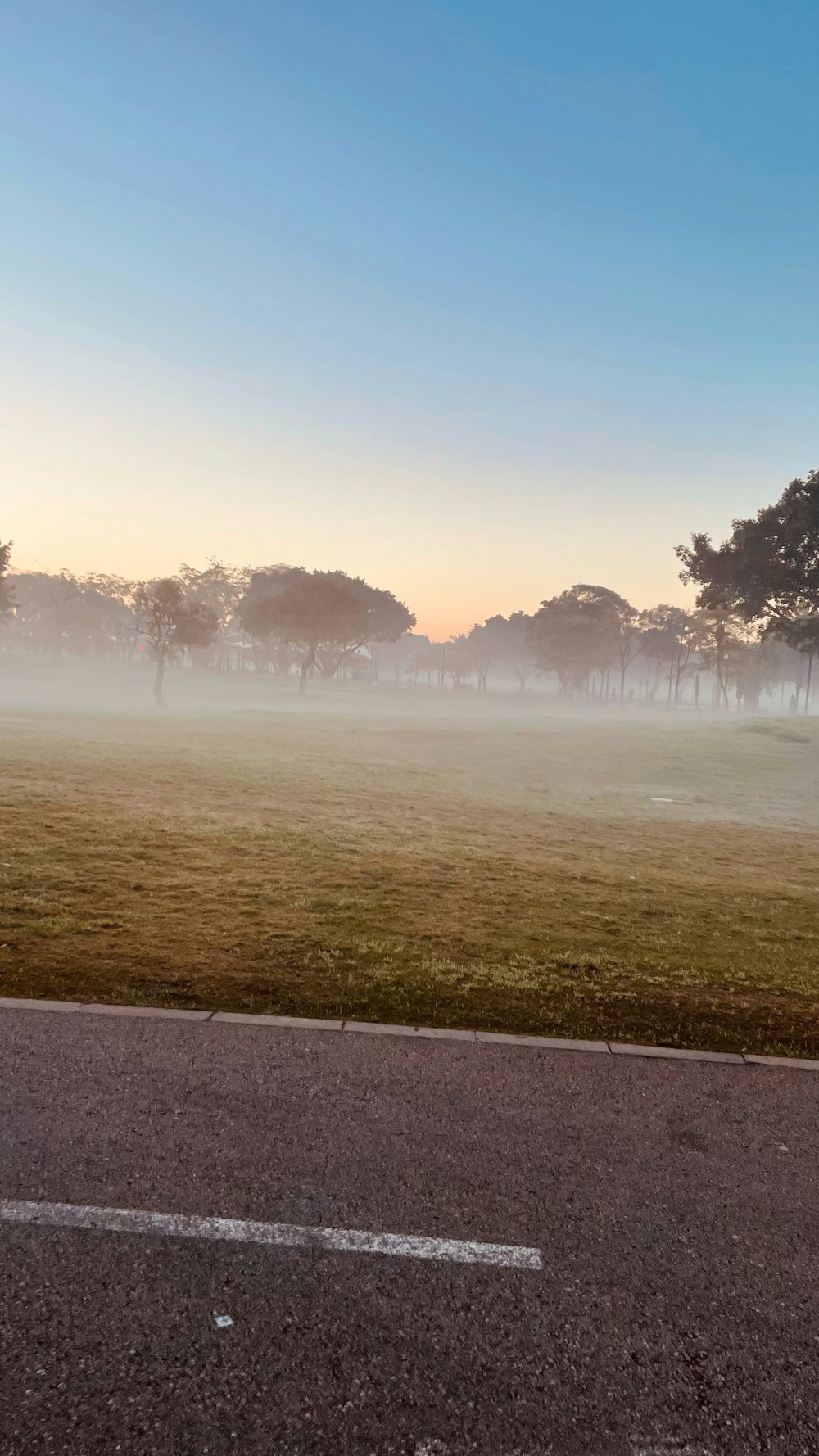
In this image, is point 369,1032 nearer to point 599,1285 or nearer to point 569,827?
point 599,1285

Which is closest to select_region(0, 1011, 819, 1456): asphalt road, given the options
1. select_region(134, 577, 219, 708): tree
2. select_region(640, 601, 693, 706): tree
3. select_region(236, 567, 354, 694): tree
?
select_region(134, 577, 219, 708): tree

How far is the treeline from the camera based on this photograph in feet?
148

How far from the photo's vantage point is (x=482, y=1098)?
526 centimetres

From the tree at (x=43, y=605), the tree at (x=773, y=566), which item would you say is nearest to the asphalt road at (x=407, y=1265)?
the tree at (x=773, y=566)

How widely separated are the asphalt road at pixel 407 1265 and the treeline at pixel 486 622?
4386 centimetres

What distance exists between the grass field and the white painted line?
2809 mm

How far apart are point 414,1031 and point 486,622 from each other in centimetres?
13453

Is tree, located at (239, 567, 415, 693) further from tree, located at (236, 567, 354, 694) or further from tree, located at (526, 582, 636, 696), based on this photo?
tree, located at (526, 582, 636, 696)

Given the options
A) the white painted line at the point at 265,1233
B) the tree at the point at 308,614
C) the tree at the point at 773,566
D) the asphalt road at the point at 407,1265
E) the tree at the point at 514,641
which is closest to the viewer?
the asphalt road at the point at 407,1265

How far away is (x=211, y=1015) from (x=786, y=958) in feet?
22.7

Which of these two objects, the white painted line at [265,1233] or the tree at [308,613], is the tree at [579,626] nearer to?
the tree at [308,613]

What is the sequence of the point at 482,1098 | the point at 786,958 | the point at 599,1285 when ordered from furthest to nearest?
the point at 786,958
the point at 482,1098
the point at 599,1285

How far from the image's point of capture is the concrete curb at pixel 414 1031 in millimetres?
6105

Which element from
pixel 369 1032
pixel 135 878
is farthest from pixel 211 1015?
pixel 135 878
